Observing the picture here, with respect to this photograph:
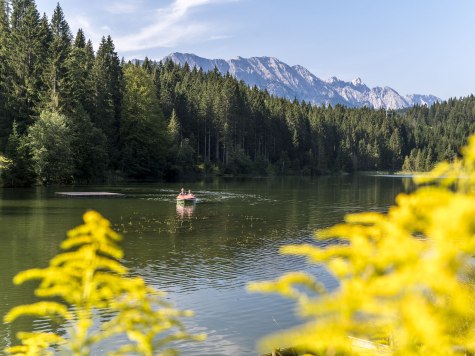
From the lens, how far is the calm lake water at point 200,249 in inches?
517

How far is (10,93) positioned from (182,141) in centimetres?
3495

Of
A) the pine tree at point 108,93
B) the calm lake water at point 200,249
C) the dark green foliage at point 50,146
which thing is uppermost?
the pine tree at point 108,93

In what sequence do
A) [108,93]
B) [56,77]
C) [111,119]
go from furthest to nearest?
[108,93] → [111,119] → [56,77]

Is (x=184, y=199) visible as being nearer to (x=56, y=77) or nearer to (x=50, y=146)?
(x=50, y=146)

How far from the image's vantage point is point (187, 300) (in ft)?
48.8

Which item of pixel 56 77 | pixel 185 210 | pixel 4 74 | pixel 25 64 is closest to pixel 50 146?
pixel 56 77

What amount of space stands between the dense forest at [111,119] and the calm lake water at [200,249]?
15151 mm

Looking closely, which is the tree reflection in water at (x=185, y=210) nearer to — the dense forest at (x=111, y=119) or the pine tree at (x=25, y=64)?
the dense forest at (x=111, y=119)

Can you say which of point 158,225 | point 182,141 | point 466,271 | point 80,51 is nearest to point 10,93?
point 80,51

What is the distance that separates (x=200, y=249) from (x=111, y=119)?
58934 mm

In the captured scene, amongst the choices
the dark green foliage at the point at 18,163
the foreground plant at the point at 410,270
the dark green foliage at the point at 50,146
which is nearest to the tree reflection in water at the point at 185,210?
the dark green foliage at the point at 50,146

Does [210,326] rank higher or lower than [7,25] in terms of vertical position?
lower

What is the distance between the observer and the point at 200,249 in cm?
2303

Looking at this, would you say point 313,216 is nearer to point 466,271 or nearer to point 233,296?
point 233,296
